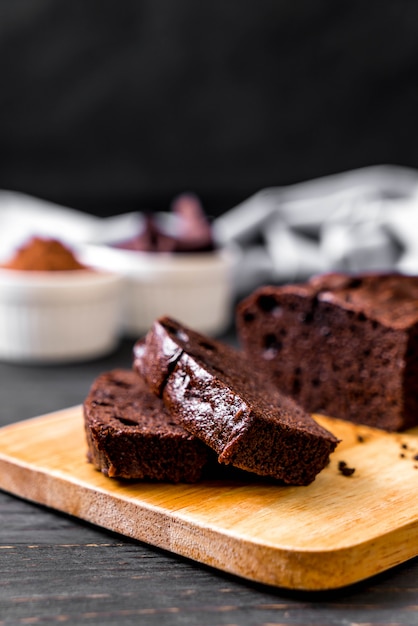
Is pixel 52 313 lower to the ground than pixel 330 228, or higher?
lower

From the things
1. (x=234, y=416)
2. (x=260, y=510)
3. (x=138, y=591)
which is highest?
(x=234, y=416)

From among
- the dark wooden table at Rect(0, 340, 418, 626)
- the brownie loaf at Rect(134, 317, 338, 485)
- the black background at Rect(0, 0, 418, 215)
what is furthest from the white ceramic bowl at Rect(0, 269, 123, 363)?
the black background at Rect(0, 0, 418, 215)

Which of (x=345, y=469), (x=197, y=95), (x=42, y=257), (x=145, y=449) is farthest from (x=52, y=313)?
(x=197, y=95)

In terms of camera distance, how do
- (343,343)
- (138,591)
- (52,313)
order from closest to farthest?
(138,591), (343,343), (52,313)

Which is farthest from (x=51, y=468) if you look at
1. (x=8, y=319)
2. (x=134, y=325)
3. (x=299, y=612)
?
(x=134, y=325)

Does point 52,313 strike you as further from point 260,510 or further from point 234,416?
point 260,510

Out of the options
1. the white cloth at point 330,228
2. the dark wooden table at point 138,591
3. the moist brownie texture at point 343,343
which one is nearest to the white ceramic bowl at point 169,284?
the white cloth at point 330,228

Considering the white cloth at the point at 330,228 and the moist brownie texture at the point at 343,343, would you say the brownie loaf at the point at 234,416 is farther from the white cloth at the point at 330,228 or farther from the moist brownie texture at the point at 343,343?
the white cloth at the point at 330,228

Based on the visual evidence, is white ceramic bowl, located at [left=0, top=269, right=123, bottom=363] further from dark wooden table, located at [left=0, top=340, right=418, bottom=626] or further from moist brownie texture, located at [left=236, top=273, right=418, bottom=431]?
dark wooden table, located at [left=0, top=340, right=418, bottom=626]
